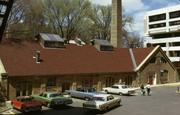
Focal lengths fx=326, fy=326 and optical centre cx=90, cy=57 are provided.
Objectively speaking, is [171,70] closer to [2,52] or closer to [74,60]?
[74,60]

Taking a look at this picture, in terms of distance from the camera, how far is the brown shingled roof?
3809 cm

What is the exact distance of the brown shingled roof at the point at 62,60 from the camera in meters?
38.1

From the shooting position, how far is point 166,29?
103250mm

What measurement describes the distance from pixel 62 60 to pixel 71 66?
1475mm

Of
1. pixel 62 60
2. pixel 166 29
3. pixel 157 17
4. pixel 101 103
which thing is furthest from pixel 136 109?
pixel 157 17

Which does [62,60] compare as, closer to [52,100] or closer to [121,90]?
[121,90]

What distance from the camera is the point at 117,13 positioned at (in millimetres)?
64062

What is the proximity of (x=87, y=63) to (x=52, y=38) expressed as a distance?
6028mm

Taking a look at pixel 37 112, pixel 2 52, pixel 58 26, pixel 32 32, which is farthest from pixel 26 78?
pixel 58 26

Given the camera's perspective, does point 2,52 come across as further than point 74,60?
No

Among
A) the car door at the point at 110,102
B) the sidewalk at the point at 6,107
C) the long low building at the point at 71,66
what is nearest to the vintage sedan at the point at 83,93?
the long low building at the point at 71,66

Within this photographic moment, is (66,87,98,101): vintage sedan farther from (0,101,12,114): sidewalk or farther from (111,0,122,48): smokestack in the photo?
(111,0,122,48): smokestack

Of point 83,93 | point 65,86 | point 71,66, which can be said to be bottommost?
point 83,93

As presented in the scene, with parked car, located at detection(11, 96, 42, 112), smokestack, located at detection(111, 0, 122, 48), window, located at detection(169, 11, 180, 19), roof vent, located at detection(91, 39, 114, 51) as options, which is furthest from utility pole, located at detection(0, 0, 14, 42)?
window, located at detection(169, 11, 180, 19)
